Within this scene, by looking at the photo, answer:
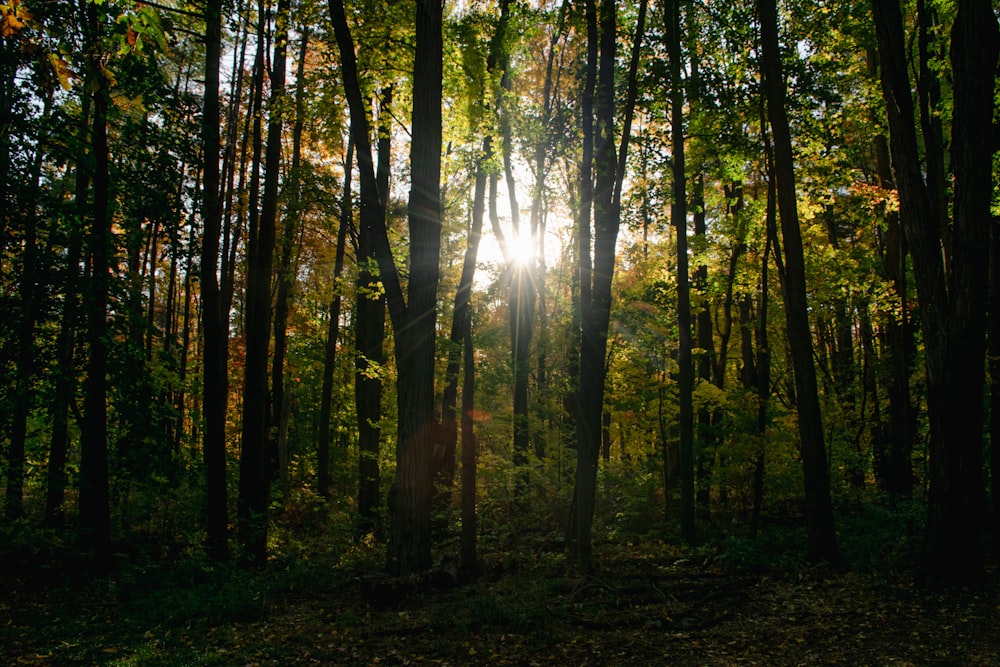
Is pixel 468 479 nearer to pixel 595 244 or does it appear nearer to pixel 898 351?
pixel 595 244

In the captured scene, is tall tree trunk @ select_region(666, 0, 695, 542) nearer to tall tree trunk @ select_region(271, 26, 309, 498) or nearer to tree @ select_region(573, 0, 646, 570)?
tree @ select_region(573, 0, 646, 570)

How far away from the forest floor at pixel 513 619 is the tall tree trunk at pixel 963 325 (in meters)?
0.69

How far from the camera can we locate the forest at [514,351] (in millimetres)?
6547

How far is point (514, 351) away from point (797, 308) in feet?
29.9

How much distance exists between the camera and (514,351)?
1720cm

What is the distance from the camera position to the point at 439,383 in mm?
13109

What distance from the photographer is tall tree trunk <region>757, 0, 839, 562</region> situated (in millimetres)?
8922

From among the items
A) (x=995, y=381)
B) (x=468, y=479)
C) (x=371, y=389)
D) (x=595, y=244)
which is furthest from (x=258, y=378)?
(x=995, y=381)

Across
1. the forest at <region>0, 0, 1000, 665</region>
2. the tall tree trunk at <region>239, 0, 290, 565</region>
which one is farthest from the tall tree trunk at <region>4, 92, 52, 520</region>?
the tall tree trunk at <region>239, 0, 290, 565</region>

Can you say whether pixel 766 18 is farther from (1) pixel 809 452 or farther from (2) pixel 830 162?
(1) pixel 809 452

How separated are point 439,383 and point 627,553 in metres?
5.36

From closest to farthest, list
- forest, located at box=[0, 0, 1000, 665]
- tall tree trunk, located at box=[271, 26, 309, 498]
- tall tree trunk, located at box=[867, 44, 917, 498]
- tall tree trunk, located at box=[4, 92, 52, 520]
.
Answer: forest, located at box=[0, 0, 1000, 665]
tall tree trunk, located at box=[4, 92, 52, 520]
tall tree trunk, located at box=[867, 44, 917, 498]
tall tree trunk, located at box=[271, 26, 309, 498]

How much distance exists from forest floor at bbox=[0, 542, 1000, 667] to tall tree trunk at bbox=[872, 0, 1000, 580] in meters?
0.69

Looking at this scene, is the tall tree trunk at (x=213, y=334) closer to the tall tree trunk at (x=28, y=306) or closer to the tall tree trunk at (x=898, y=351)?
the tall tree trunk at (x=28, y=306)
